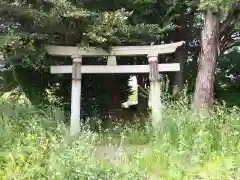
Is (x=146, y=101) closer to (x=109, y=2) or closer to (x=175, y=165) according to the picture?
(x=109, y=2)

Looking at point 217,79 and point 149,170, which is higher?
point 217,79

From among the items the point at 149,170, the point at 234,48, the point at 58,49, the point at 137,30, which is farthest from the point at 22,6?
the point at 234,48

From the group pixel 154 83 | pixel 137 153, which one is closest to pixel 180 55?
pixel 154 83

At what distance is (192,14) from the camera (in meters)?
10.8

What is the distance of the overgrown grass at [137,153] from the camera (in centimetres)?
379

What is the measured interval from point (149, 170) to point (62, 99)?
5.34 metres

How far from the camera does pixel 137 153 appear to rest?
15.9 feet

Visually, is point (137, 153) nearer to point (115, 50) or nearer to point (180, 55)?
point (115, 50)

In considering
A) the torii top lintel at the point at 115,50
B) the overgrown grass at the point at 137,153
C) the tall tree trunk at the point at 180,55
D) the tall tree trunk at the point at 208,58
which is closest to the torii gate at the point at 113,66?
the torii top lintel at the point at 115,50

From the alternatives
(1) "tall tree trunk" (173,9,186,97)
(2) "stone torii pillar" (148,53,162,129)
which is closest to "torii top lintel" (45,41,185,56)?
(2) "stone torii pillar" (148,53,162,129)

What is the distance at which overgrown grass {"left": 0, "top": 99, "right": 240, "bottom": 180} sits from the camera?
3787 millimetres

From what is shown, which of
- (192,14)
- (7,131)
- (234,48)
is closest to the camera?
(7,131)

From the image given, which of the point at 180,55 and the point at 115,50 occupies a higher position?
the point at 180,55

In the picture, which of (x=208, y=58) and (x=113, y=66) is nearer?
(x=113, y=66)
